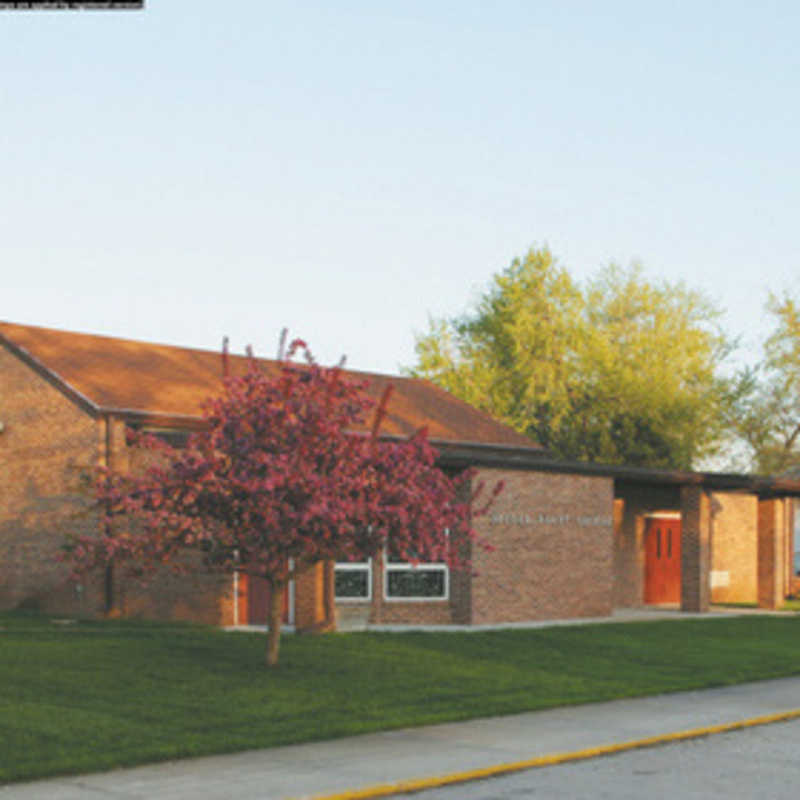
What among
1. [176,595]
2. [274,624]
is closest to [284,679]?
[274,624]

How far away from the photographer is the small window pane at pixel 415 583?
26.4 metres

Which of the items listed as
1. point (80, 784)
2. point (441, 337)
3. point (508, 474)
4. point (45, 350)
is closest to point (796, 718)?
point (80, 784)

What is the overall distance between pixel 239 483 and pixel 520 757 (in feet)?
16.8

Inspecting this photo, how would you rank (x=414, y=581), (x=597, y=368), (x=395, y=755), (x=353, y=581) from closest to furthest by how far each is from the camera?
1. (x=395, y=755)
2. (x=353, y=581)
3. (x=414, y=581)
4. (x=597, y=368)

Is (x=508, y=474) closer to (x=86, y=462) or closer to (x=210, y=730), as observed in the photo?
(x=86, y=462)

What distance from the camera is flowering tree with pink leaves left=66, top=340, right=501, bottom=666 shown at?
49.2 feet

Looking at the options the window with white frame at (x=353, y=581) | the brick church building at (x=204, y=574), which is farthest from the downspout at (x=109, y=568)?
the window with white frame at (x=353, y=581)

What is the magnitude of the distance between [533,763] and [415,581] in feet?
51.6

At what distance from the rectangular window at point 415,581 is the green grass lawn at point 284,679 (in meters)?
2.96

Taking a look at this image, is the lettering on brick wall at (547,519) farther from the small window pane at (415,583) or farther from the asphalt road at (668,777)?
the asphalt road at (668,777)

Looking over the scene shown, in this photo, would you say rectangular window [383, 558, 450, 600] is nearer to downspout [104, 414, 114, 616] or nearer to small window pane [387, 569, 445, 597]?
small window pane [387, 569, 445, 597]

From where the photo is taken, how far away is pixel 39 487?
2734 centimetres

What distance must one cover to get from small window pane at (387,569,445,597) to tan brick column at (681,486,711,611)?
805 centimetres

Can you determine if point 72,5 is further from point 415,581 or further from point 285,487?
point 415,581
